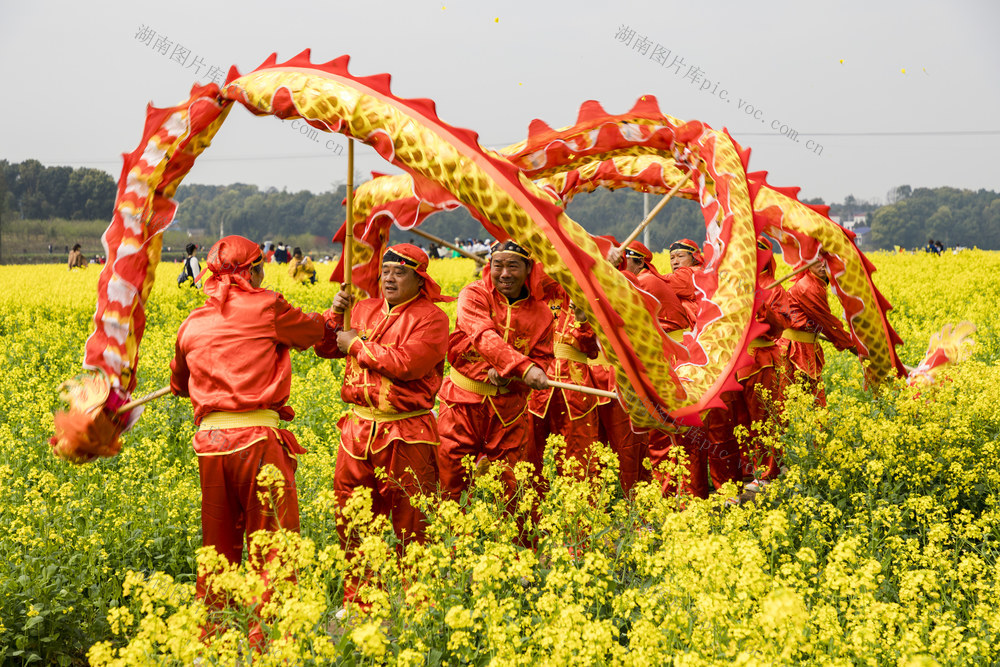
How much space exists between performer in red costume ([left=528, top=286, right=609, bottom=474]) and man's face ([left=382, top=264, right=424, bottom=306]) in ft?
4.98

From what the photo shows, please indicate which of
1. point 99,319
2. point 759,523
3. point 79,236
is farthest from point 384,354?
point 79,236

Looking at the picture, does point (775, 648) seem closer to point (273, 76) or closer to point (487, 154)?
point (487, 154)

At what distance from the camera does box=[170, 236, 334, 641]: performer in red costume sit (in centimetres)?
438

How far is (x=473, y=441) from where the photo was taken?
5.64m

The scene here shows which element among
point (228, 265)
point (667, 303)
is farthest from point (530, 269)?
point (228, 265)

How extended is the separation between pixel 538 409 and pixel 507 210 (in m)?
2.40

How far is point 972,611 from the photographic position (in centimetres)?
405

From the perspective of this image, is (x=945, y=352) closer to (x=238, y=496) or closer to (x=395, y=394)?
(x=395, y=394)

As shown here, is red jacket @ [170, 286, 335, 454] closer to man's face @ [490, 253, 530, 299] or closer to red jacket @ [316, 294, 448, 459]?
red jacket @ [316, 294, 448, 459]

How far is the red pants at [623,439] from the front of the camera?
664cm

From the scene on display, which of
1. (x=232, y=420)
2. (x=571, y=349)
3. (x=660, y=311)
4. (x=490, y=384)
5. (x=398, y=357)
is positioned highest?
(x=660, y=311)


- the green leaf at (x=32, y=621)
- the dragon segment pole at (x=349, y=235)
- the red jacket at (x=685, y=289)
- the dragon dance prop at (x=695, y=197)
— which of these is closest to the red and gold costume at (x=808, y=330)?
the dragon dance prop at (x=695, y=197)

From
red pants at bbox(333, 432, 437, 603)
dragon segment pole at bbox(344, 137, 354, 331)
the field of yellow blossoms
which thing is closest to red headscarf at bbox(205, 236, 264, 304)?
dragon segment pole at bbox(344, 137, 354, 331)

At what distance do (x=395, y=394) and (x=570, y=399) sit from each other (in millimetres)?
1803
